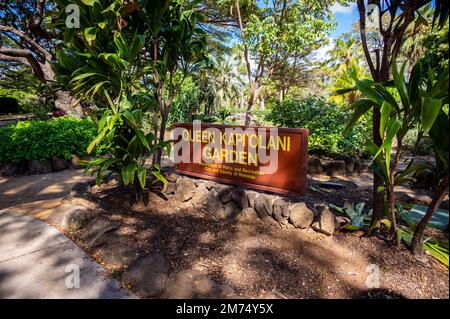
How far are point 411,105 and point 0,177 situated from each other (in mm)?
8162

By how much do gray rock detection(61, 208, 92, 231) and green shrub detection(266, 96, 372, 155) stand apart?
18.0 ft

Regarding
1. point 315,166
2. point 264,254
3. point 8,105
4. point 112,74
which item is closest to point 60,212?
point 112,74

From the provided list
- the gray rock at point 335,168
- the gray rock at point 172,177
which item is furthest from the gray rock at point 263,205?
the gray rock at point 335,168

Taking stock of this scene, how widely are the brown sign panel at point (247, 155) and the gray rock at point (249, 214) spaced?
1.06ft

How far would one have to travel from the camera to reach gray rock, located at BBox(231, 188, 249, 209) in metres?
3.49

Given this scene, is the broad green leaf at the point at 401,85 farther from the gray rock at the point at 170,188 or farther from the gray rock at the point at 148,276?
the gray rock at the point at 170,188

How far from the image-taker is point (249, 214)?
340 cm

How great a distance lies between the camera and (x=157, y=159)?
4.32 metres

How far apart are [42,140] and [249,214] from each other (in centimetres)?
615

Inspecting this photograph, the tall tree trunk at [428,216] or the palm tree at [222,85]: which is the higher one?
the palm tree at [222,85]

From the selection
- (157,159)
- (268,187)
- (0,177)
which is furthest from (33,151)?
(268,187)

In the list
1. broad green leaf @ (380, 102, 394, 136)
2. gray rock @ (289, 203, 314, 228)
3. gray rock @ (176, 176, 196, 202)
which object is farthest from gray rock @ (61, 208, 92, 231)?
broad green leaf @ (380, 102, 394, 136)

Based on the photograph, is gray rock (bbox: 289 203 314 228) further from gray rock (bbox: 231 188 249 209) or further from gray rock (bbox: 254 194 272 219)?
gray rock (bbox: 231 188 249 209)

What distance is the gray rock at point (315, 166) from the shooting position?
6.44 meters
